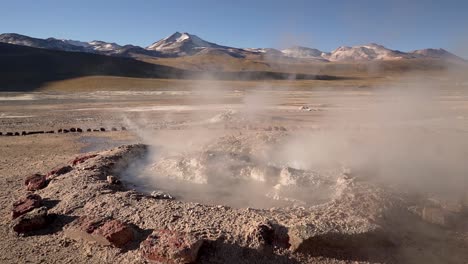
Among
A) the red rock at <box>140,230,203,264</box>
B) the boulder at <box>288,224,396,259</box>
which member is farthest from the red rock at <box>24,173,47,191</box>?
the boulder at <box>288,224,396,259</box>

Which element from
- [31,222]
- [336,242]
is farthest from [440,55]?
[31,222]

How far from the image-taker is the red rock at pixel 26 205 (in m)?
6.06

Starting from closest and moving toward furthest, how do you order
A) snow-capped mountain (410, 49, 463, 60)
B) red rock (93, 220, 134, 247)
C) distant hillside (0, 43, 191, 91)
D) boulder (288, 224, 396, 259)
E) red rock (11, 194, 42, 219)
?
boulder (288, 224, 396, 259) → red rock (93, 220, 134, 247) → red rock (11, 194, 42, 219) → snow-capped mountain (410, 49, 463, 60) → distant hillside (0, 43, 191, 91)

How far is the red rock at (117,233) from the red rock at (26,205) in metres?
1.71

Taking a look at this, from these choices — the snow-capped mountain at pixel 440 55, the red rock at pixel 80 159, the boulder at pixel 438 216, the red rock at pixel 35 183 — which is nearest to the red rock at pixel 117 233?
the red rock at pixel 35 183

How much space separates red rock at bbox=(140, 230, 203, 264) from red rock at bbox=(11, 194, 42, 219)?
2424mm

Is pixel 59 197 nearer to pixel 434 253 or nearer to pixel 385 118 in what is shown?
pixel 434 253

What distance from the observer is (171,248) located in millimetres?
4414

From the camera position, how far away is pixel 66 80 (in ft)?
175

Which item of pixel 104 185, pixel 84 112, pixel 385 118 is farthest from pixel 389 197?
pixel 84 112

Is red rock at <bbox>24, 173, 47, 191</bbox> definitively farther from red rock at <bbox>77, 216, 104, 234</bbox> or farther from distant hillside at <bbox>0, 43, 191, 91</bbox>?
distant hillside at <bbox>0, 43, 191, 91</bbox>

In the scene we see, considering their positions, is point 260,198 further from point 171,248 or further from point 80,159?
point 80,159

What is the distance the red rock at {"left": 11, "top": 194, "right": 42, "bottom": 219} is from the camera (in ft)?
19.9

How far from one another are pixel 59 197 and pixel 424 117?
52.1 feet
